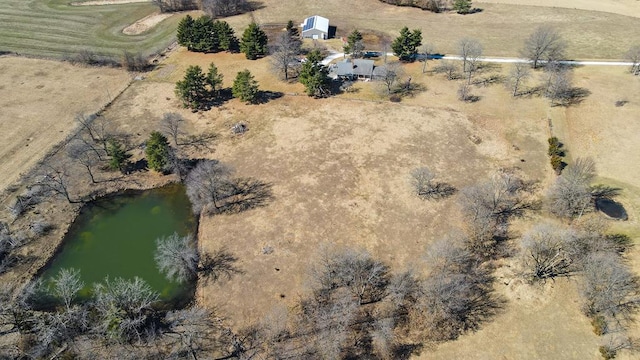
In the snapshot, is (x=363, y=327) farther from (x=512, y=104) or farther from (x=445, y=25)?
(x=445, y=25)

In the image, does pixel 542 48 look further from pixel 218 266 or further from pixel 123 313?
pixel 123 313

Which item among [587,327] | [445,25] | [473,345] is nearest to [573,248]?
[587,327]

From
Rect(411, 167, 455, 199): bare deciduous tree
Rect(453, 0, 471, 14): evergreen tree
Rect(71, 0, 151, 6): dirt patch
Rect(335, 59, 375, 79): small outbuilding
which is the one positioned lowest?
Rect(411, 167, 455, 199): bare deciduous tree

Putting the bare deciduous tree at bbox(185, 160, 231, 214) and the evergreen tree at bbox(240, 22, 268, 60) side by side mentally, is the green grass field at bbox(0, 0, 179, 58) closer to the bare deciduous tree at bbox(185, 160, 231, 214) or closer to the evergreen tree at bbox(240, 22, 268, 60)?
the evergreen tree at bbox(240, 22, 268, 60)

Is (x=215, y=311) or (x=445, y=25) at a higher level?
(x=445, y=25)

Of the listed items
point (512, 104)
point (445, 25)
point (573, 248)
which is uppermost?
point (445, 25)

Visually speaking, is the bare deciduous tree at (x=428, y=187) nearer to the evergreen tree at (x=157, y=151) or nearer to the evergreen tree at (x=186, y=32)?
the evergreen tree at (x=157, y=151)

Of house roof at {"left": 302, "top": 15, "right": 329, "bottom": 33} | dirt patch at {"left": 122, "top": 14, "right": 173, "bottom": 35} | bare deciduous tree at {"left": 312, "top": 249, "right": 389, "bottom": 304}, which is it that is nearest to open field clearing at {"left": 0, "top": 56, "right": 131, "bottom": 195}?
dirt patch at {"left": 122, "top": 14, "right": 173, "bottom": 35}

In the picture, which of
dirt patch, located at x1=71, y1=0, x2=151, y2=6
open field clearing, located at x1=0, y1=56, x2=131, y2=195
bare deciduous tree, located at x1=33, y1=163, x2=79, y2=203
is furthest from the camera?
dirt patch, located at x1=71, y1=0, x2=151, y2=6
